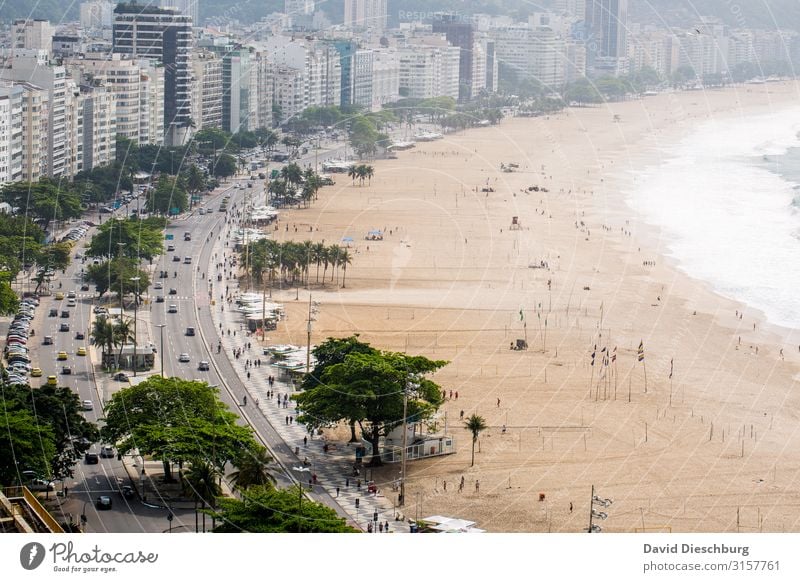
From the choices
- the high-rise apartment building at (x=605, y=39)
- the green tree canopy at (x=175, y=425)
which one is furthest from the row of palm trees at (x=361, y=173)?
the high-rise apartment building at (x=605, y=39)

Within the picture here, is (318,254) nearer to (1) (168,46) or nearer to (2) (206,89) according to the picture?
(1) (168,46)

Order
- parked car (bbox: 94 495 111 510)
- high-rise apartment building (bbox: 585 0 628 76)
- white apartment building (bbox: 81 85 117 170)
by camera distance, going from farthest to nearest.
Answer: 1. high-rise apartment building (bbox: 585 0 628 76)
2. white apartment building (bbox: 81 85 117 170)
3. parked car (bbox: 94 495 111 510)

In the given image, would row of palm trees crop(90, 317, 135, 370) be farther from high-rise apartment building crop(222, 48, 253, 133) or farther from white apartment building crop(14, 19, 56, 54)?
white apartment building crop(14, 19, 56, 54)

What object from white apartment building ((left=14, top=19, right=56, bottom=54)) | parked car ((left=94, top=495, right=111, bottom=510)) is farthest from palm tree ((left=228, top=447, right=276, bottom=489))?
white apartment building ((left=14, top=19, right=56, bottom=54))

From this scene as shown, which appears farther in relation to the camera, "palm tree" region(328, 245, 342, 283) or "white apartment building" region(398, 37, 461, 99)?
"white apartment building" region(398, 37, 461, 99)

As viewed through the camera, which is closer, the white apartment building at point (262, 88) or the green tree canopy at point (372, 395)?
the green tree canopy at point (372, 395)
